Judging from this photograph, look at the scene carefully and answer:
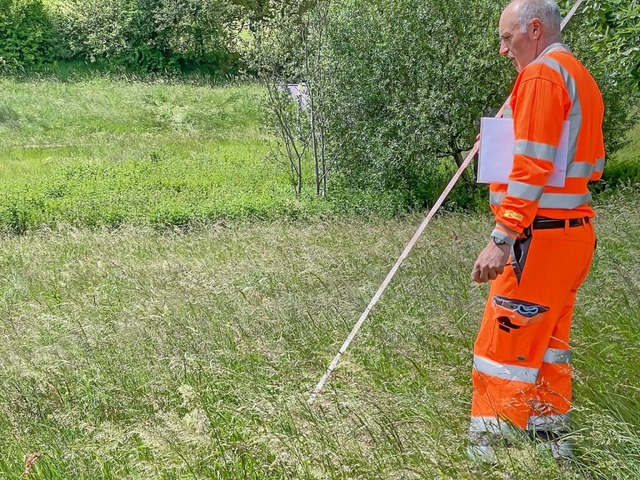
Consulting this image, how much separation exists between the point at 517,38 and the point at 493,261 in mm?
985

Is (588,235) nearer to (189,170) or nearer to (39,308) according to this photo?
(39,308)

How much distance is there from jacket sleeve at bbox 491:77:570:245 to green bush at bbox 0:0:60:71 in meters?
32.6

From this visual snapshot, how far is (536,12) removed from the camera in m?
3.35

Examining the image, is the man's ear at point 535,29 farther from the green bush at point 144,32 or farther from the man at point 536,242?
the green bush at point 144,32

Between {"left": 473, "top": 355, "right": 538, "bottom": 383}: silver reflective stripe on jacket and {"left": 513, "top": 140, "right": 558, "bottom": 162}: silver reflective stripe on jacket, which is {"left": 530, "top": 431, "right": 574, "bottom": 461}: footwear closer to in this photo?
{"left": 473, "top": 355, "right": 538, "bottom": 383}: silver reflective stripe on jacket

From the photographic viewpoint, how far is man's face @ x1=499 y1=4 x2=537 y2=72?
338cm

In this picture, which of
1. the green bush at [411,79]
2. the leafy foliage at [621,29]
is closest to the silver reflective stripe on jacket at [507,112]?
the leafy foliage at [621,29]

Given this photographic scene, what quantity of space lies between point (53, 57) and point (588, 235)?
114 ft

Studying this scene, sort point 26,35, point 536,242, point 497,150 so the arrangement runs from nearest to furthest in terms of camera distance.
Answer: point 536,242 → point 497,150 → point 26,35

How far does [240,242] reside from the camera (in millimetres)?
9297

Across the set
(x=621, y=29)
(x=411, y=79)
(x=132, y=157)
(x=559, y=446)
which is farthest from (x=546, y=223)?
(x=132, y=157)

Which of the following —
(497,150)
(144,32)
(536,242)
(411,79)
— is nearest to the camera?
(536,242)

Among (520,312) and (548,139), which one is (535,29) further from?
(520,312)

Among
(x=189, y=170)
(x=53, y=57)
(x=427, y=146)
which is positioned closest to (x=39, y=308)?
(x=427, y=146)
